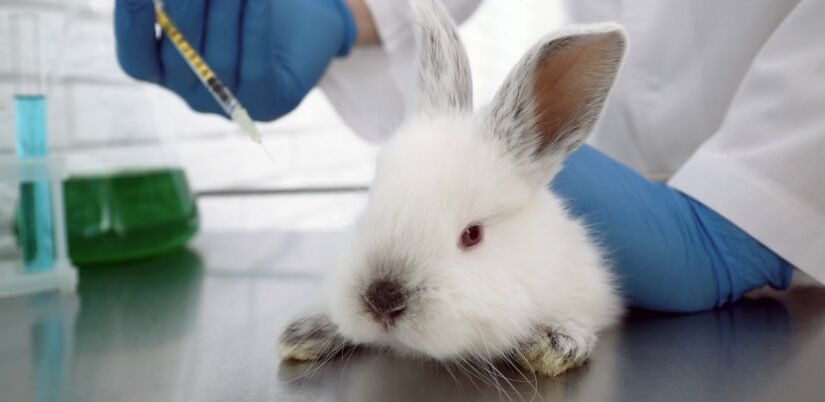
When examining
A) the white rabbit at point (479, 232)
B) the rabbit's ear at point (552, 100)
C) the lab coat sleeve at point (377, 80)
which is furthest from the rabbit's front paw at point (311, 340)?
the lab coat sleeve at point (377, 80)

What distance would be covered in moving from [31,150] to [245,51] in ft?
1.13

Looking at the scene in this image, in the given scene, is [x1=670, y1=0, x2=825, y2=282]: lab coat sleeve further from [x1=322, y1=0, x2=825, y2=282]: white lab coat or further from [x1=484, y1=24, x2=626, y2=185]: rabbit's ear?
[x1=484, y1=24, x2=626, y2=185]: rabbit's ear

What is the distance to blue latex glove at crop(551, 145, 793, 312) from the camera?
0.87 m

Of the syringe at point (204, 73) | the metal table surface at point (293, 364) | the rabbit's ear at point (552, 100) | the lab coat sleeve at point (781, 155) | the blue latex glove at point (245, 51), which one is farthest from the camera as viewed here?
the blue latex glove at point (245, 51)

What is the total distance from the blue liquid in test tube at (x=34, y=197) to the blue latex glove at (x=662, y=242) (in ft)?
2.44

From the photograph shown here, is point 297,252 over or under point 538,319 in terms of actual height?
under

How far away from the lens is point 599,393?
60 centimetres

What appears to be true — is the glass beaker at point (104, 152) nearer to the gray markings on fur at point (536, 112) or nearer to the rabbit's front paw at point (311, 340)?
the rabbit's front paw at point (311, 340)

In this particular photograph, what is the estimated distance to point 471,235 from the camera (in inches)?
28.4

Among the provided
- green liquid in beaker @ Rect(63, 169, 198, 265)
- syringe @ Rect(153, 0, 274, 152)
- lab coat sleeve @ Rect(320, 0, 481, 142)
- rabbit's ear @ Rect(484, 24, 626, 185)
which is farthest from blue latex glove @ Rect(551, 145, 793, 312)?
green liquid in beaker @ Rect(63, 169, 198, 265)

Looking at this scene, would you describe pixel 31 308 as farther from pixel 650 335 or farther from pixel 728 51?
pixel 728 51

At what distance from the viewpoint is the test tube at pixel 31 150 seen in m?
1.05

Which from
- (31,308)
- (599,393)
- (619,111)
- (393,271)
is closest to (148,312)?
(31,308)

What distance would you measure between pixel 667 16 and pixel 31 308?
43.0 inches
